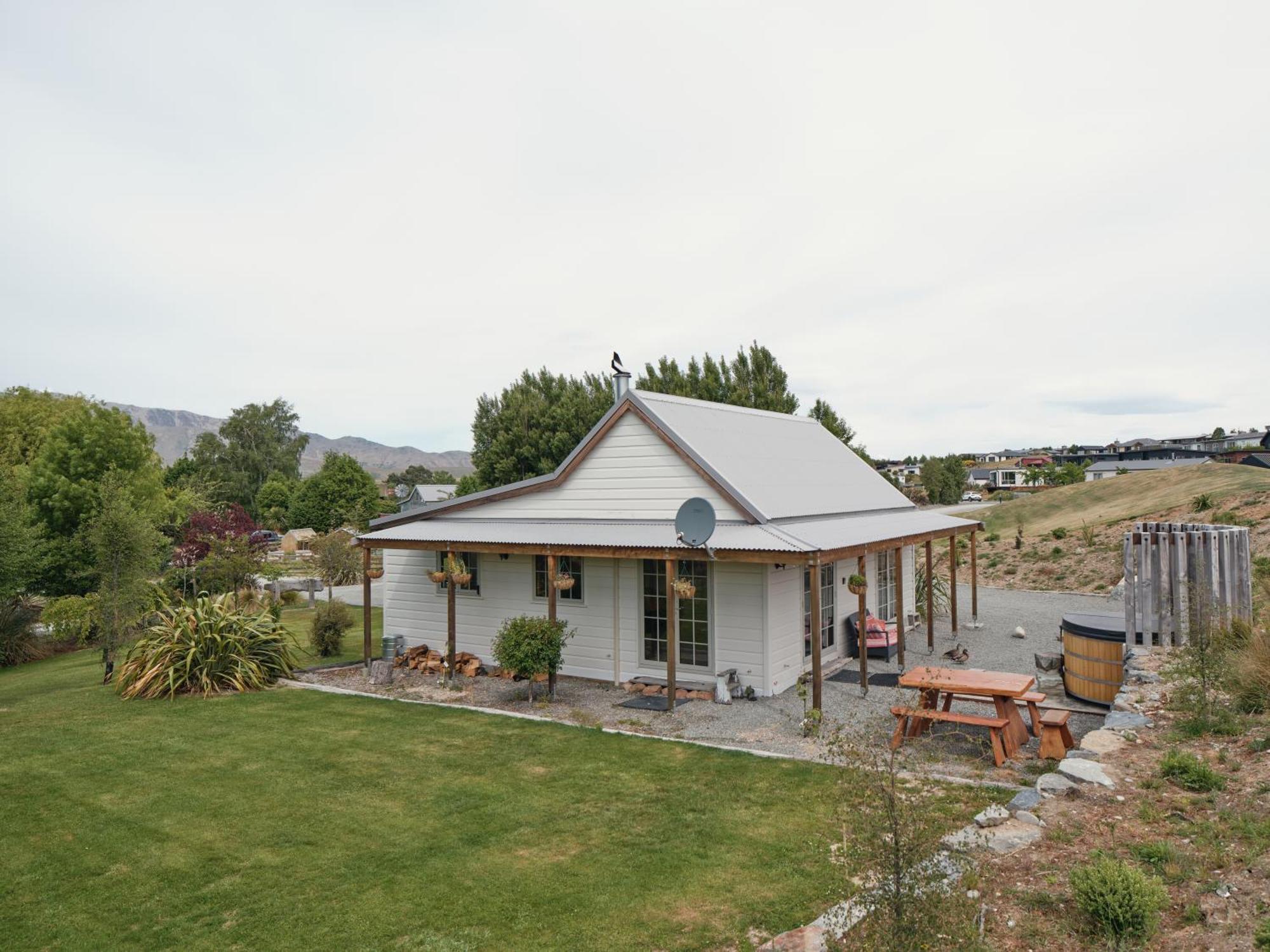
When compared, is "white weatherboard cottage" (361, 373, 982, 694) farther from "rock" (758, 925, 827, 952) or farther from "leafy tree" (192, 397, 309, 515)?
"leafy tree" (192, 397, 309, 515)

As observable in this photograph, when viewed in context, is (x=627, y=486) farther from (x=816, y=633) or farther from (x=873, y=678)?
(x=873, y=678)

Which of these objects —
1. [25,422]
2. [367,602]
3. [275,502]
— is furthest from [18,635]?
[275,502]

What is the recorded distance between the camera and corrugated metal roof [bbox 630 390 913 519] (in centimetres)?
1277

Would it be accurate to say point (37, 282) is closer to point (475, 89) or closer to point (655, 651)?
point (475, 89)

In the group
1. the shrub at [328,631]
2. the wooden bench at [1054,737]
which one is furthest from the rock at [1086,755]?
the shrub at [328,631]

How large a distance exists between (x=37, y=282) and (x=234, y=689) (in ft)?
42.5

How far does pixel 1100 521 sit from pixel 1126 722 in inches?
1065

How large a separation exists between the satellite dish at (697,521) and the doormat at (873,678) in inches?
155

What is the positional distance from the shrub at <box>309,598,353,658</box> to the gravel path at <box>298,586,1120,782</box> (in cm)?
169

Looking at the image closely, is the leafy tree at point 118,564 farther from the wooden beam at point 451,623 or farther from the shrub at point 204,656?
the wooden beam at point 451,623

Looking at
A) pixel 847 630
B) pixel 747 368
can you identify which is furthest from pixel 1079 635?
pixel 747 368

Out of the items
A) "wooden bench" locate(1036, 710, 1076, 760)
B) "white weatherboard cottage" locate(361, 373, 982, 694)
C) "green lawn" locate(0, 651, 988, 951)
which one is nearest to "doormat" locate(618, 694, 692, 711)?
"white weatherboard cottage" locate(361, 373, 982, 694)

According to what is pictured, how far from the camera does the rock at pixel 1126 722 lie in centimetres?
707

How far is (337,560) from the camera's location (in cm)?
2605
